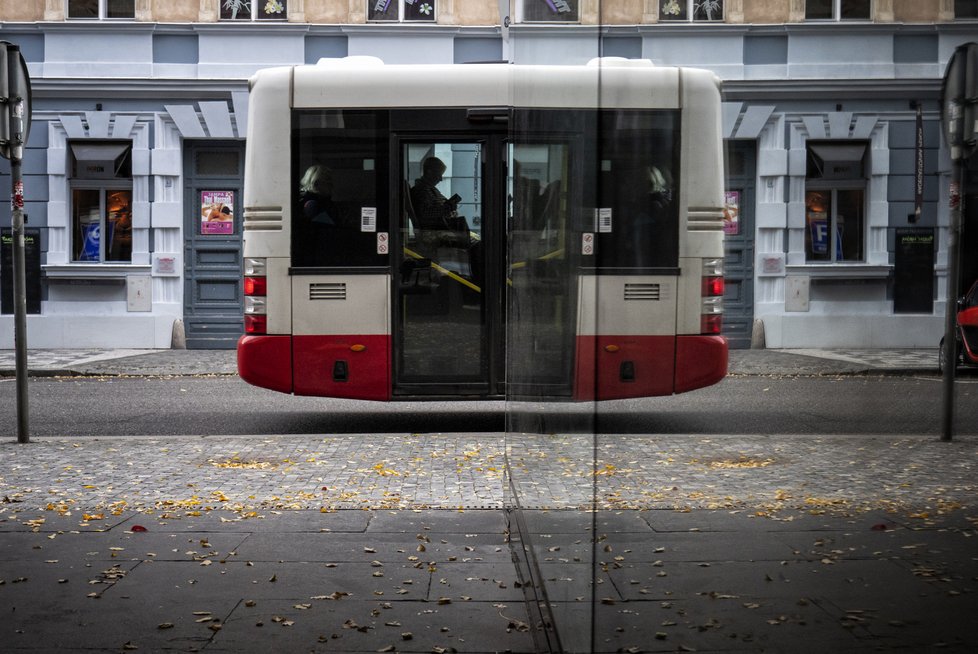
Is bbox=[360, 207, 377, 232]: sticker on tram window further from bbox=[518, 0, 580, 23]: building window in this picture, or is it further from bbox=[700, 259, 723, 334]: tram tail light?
bbox=[700, 259, 723, 334]: tram tail light

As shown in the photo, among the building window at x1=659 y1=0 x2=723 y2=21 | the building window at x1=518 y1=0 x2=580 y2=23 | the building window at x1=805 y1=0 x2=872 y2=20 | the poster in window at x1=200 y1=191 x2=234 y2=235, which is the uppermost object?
the poster in window at x1=200 y1=191 x2=234 y2=235

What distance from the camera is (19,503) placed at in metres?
5.93

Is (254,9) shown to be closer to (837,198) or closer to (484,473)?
(484,473)

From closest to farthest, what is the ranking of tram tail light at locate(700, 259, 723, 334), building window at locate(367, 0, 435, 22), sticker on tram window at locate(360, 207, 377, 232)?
1. tram tail light at locate(700, 259, 723, 334)
2. sticker on tram window at locate(360, 207, 377, 232)
3. building window at locate(367, 0, 435, 22)

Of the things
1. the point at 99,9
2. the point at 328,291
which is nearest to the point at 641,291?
the point at 328,291

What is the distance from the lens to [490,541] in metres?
4.98

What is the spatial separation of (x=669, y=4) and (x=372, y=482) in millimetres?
5163

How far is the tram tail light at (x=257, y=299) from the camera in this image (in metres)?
9.36

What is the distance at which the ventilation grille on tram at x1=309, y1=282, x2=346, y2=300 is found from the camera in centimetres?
938

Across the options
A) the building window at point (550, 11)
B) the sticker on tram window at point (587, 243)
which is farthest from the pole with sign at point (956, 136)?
the building window at point (550, 11)

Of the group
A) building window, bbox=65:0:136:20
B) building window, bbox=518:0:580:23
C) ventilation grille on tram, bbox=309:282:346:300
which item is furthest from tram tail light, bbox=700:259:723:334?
building window, bbox=65:0:136:20

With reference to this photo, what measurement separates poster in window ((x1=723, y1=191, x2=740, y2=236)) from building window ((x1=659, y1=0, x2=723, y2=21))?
0.29 m

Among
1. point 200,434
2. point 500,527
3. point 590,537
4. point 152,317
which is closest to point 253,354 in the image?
point 200,434

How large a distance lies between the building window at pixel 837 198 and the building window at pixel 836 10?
0.42 feet
